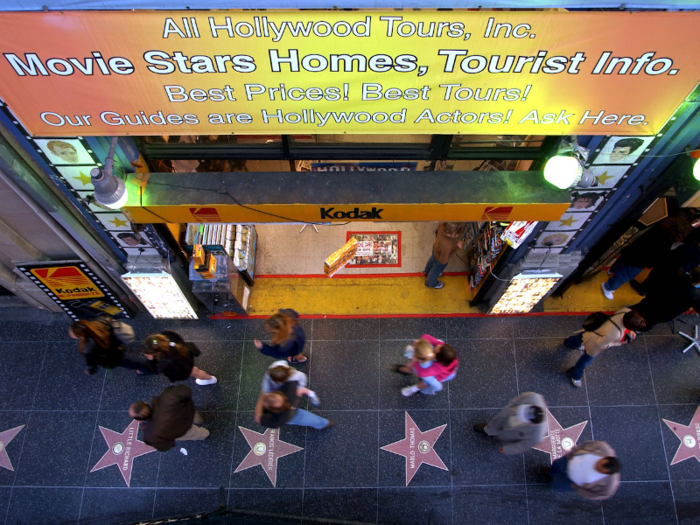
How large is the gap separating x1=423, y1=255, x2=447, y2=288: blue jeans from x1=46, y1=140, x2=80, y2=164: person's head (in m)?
4.85

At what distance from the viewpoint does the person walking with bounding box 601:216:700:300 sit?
18.5ft

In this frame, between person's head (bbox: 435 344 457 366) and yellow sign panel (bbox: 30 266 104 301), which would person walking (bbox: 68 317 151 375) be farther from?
person's head (bbox: 435 344 457 366)

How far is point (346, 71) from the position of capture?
11.2ft

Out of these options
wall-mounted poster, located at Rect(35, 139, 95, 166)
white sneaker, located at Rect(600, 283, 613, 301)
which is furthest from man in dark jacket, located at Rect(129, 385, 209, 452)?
white sneaker, located at Rect(600, 283, 613, 301)

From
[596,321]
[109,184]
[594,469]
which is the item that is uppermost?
[109,184]

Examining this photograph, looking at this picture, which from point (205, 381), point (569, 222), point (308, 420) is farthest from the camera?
point (205, 381)

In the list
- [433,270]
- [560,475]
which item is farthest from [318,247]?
[560,475]

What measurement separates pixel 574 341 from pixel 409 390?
260 cm

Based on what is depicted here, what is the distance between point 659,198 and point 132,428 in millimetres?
7912

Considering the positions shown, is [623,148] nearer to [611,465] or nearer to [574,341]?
[574,341]

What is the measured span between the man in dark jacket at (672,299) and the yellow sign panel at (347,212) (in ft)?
7.28

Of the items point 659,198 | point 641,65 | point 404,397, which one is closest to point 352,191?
point 641,65

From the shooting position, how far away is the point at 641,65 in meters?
3.41

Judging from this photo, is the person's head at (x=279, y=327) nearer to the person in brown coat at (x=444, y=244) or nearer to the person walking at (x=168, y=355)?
the person walking at (x=168, y=355)
